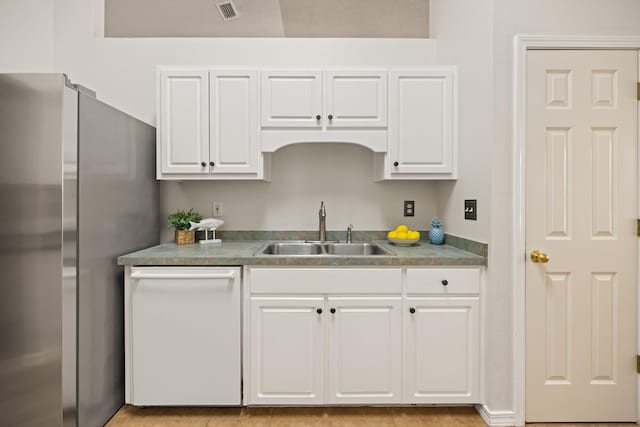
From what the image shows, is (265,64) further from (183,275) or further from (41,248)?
(41,248)

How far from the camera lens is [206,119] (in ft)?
8.25

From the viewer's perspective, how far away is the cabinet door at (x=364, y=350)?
2150 millimetres

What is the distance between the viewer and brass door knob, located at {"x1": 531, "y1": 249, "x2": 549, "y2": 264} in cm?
201

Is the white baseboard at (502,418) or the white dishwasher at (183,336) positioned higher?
the white dishwasher at (183,336)

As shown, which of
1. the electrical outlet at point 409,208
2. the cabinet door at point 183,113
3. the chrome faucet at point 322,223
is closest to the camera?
the cabinet door at point 183,113

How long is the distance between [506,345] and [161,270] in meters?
1.83

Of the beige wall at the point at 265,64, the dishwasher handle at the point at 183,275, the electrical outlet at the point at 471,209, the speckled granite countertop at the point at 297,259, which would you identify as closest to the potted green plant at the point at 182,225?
the beige wall at the point at 265,64

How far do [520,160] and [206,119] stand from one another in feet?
5.92

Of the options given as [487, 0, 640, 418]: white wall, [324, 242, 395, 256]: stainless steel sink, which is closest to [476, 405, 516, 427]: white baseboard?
[487, 0, 640, 418]: white wall

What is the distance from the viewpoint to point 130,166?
A: 7.71 feet

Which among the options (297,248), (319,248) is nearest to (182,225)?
(297,248)

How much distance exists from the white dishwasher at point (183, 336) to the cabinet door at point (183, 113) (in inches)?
31.6

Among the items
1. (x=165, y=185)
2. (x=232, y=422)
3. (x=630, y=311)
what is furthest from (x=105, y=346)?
(x=630, y=311)

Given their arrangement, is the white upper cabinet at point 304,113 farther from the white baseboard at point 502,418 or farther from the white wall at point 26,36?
the white baseboard at point 502,418
